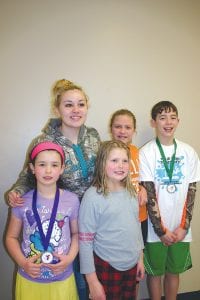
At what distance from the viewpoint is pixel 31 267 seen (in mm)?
1470

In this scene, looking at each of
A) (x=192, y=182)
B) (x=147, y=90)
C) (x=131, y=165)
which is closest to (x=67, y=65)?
(x=147, y=90)

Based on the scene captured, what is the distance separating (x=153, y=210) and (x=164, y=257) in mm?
410

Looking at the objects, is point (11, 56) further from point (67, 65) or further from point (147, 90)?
point (147, 90)

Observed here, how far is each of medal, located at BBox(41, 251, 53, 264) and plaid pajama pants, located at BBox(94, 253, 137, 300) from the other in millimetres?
296

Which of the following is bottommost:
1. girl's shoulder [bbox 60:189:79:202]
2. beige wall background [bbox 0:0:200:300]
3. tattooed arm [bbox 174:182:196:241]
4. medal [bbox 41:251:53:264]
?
medal [bbox 41:251:53:264]

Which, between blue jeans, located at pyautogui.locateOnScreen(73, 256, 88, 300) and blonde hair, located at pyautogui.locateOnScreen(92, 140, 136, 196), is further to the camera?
blue jeans, located at pyautogui.locateOnScreen(73, 256, 88, 300)

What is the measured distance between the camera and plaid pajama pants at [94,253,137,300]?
5.34ft

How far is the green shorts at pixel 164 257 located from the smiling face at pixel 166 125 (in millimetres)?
814

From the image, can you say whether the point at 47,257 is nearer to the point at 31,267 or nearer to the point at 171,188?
the point at 31,267

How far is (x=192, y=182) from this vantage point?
212 cm

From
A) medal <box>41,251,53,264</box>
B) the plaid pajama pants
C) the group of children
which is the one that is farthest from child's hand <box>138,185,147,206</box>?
medal <box>41,251,53,264</box>

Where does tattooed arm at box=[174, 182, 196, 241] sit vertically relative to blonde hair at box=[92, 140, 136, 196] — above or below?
below

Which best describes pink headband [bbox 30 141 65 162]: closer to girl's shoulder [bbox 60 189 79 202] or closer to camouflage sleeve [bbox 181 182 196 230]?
girl's shoulder [bbox 60 189 79 202]

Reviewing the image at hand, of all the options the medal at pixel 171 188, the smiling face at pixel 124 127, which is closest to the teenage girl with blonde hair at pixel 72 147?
the smiling face at pixel 124 127
